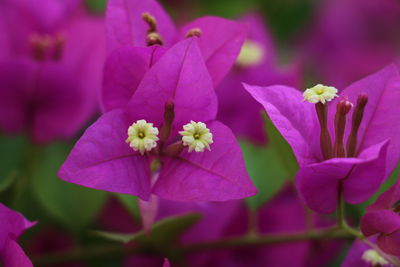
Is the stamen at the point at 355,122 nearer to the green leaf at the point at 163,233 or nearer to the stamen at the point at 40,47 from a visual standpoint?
the green leaf at the point at 163,233

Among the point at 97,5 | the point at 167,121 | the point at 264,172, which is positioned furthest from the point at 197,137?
the point at 97,5

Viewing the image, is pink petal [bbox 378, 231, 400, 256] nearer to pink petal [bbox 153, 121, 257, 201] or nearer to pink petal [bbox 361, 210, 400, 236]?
pink petal [bbox 361, 210, 400, 236]

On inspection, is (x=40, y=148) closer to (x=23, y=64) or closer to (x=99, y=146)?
(x=23, y=64)

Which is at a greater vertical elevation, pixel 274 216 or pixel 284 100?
pixel 284 100

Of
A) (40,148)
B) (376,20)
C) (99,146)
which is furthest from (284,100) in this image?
(376,20)

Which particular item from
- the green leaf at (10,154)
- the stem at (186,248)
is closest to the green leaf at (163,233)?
the stem at (186,248)

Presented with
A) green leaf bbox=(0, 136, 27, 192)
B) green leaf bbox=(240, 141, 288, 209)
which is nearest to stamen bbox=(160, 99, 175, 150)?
green leaf bbox=(240, 141, 288, 209)
